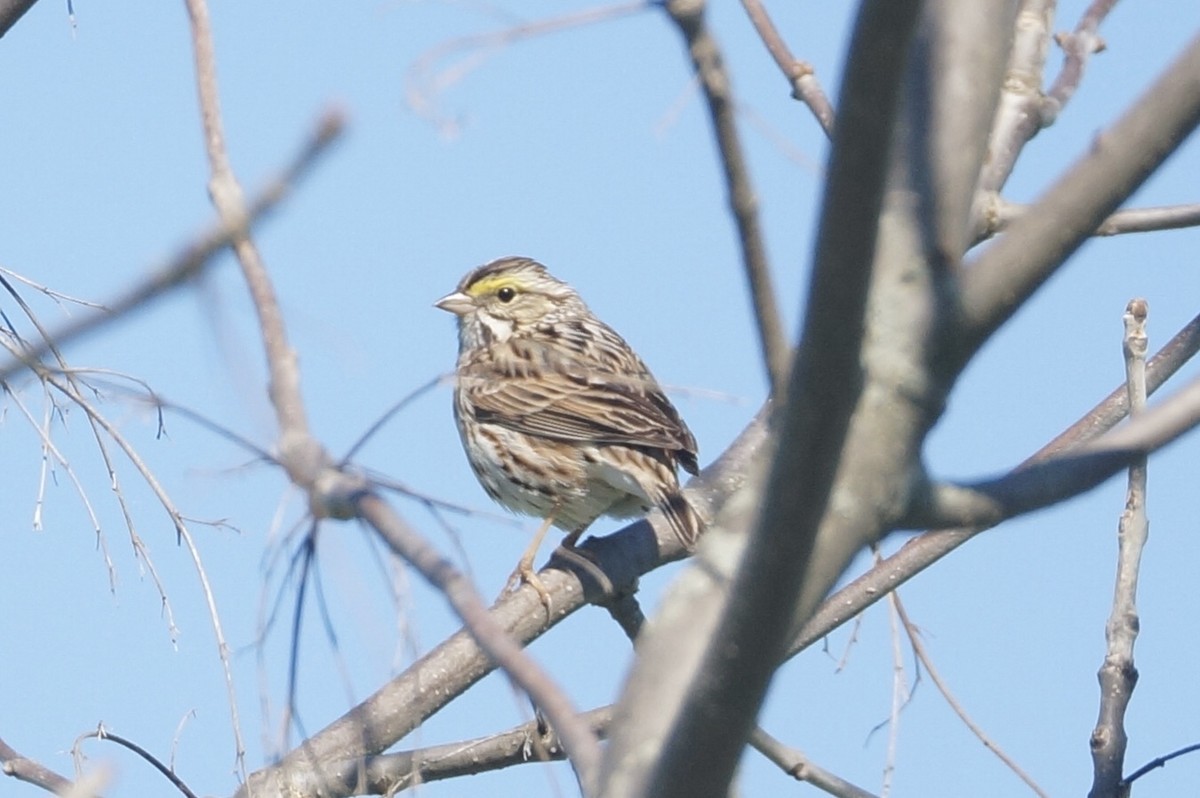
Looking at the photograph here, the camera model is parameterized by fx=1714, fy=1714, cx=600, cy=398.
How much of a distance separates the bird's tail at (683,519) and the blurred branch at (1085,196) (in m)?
3.83

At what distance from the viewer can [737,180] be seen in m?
2.17

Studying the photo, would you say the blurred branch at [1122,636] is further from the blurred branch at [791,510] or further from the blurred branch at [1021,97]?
the blurred branch at [791,510]

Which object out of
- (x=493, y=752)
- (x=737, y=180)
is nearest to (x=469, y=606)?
(x=737, y=180)

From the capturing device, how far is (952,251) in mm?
2344

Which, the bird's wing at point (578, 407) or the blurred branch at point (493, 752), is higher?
the bird's wing at point (578, 407)

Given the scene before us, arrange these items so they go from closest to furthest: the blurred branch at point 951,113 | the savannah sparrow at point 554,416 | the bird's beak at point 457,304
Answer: the blurred branch at point 951,113 < the savannah sparrow at point 554,416 < the bird's beak at point 457,304

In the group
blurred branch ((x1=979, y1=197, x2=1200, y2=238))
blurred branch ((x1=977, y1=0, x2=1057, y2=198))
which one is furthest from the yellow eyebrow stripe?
blurred branch ((x1=979, y1=197, x2=1200, y2=238))

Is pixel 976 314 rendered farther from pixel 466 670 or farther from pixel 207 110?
pixel 466 670

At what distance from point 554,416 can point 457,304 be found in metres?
1.42

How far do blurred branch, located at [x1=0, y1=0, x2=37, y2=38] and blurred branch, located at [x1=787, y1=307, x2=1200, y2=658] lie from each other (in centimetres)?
263

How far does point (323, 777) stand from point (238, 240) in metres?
2.74

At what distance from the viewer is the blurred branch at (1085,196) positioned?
209 cm

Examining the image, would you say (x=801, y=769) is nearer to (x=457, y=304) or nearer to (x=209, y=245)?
(x=209, y=245)

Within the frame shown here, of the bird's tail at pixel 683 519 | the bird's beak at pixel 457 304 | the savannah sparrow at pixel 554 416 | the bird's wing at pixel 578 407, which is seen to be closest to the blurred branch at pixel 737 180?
the bird's tail at pixel 683 519
